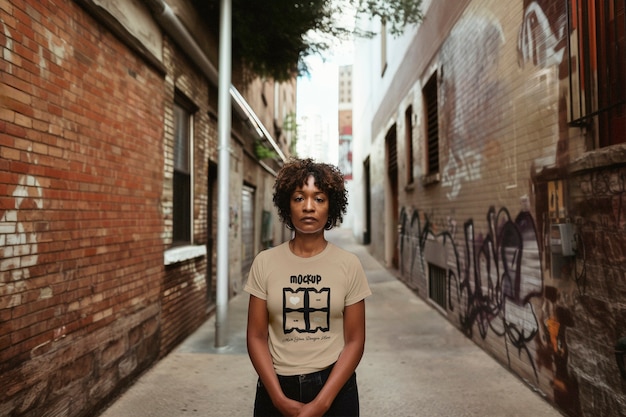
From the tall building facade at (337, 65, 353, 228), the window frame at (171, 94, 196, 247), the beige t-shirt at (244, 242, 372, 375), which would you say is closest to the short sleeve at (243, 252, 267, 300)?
the beige t-shirt at (244, 242, 372, 375)

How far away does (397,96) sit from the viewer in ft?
34.9

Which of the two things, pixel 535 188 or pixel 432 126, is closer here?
pixel 535 188

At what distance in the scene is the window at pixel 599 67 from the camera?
2994 mm

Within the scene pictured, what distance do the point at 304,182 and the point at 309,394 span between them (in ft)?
2.90

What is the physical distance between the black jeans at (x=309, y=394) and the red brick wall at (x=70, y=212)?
66.3 inches

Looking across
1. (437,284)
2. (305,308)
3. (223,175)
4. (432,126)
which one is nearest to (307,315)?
(305,308)

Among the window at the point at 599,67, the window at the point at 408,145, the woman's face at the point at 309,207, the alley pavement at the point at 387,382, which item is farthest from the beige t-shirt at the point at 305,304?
the window at the point at 408,145

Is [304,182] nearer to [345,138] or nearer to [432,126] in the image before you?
[432,126]

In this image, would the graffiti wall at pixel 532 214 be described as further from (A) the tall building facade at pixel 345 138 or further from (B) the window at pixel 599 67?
(A) the tall building facade at pixel 345 138

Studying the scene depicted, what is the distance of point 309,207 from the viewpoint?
1.82 metres

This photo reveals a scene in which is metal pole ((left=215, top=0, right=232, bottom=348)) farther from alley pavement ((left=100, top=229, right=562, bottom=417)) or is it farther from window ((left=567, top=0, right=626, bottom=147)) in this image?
window ((left=567, top=0, right=626, bottom=147))

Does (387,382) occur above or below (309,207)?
below

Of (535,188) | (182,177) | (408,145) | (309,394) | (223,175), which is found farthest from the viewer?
(408,145)

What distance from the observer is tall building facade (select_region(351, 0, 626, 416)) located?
299 cm
